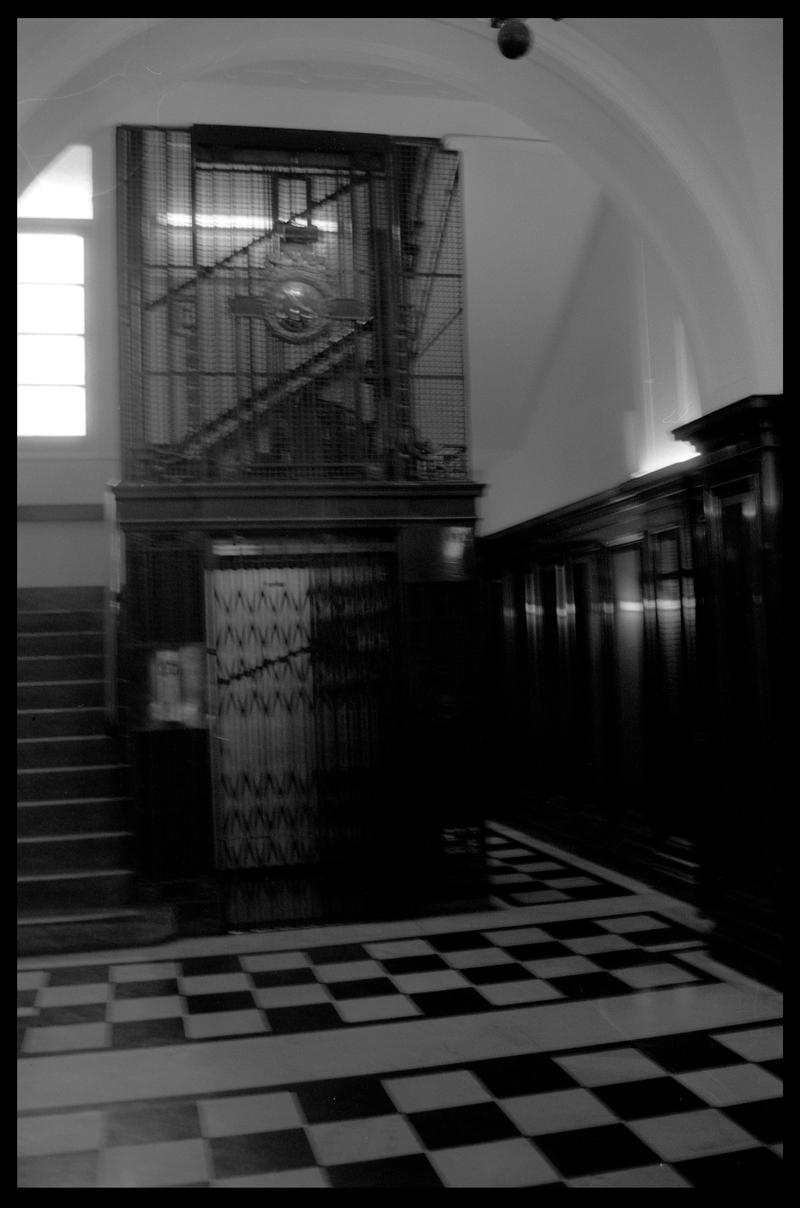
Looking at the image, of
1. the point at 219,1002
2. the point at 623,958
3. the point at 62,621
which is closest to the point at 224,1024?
the point at 219,1002

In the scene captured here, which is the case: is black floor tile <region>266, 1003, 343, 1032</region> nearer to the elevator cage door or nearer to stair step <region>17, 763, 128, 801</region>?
stair step <region>17, 763, 128, 801</region>

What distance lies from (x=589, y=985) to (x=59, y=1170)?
2.27 m

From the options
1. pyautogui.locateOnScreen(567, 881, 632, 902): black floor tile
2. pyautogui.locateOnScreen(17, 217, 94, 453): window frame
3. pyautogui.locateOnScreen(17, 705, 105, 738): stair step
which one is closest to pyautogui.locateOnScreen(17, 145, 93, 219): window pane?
pyautogui.locateOnScreen(17, 217, 94, 453): window frame

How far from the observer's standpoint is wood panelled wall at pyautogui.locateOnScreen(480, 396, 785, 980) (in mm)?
4258

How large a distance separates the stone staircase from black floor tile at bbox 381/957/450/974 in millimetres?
1178

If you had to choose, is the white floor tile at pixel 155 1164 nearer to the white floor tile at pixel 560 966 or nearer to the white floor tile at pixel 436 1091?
the white floor tile at pixel 436 1091

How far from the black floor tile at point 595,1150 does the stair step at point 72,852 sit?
2.87 metres

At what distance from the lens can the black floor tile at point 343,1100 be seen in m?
3.01

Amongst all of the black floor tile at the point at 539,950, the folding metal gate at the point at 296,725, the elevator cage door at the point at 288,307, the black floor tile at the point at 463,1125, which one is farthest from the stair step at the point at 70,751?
the black floor tile at the point at 463,1125

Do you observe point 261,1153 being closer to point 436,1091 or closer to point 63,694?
point 436,1091

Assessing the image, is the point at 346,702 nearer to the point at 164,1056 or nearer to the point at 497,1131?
the point at 164,1056

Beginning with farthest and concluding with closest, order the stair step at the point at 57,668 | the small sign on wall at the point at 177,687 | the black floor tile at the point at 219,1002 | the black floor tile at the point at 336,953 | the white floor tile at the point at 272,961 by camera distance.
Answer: the small sign on wall at the point at 177,687 < the stair step at the point at 57,668 < the black floor tile at the point at 336,953 < the white floor tile at the point at 272,961 < the black floor tile at the point at 219,1002

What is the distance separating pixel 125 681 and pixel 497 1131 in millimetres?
3422
